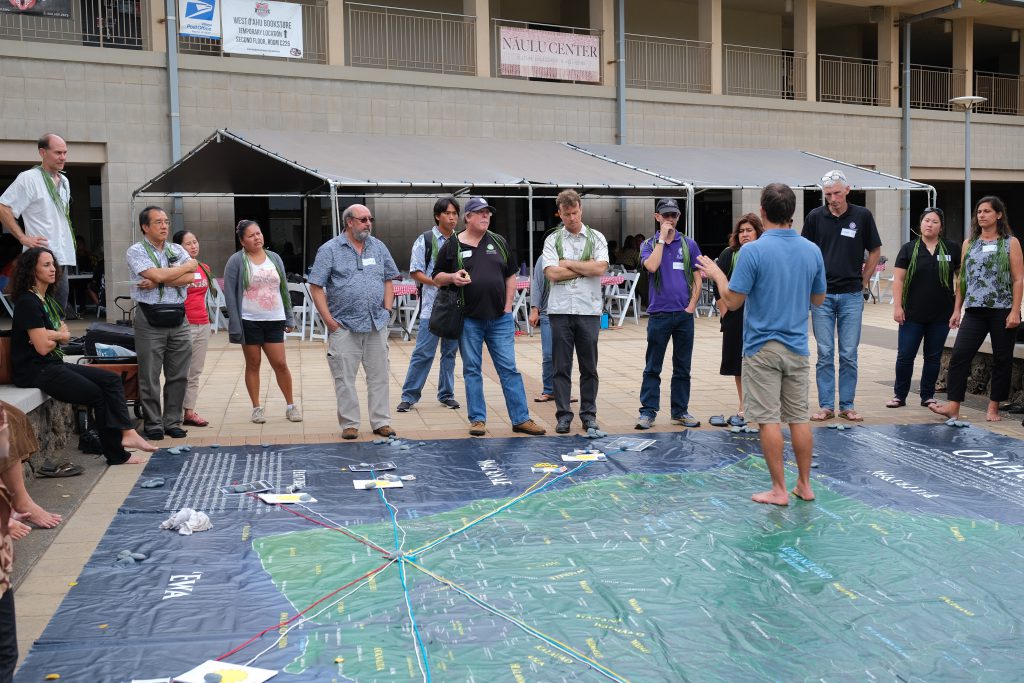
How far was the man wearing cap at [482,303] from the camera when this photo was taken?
7.27 metres

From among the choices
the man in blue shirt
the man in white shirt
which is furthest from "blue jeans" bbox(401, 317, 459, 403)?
the man in white shirt

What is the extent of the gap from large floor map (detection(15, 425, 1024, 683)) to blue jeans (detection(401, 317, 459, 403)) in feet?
6.31

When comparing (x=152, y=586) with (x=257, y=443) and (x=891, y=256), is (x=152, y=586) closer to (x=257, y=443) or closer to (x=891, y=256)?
(x=257, y=443)

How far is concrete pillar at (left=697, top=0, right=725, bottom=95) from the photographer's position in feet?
68.8

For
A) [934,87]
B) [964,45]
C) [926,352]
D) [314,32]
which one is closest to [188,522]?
[926,352]

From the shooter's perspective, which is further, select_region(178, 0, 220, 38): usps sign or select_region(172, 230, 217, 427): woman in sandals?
select_region(178, 0, 220, 38): usps sign

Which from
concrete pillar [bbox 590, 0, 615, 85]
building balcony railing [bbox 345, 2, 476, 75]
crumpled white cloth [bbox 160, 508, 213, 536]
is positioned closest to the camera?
crumpled white cloth [bbox 160, 508, 213, 536]

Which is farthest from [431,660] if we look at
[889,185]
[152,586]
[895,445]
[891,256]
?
[891,256]

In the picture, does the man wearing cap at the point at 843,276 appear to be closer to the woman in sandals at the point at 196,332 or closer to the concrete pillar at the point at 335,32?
the woman in sandals at the point at 196,332

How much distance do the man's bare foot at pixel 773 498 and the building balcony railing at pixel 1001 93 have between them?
2362 cm

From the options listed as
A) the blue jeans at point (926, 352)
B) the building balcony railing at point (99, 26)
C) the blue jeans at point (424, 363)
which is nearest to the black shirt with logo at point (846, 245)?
the blue jeans at point (926, 352)

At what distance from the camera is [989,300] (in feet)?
25.2

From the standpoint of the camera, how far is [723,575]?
4379mm

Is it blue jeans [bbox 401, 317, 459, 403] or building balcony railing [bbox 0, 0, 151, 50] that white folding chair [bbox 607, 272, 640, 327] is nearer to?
blue jeans [bbox 401, 317, 459, 403]
